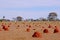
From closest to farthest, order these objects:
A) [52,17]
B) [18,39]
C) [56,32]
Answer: [18,39] < [56,32] < [52,17]

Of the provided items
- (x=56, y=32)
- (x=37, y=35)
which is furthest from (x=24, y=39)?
(x=56, y=32)

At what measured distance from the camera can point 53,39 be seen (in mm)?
17078

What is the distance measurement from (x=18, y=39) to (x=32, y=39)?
96cm

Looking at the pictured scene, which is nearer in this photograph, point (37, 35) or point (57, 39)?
point (57, 39)

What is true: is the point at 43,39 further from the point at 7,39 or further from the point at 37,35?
the point at 7,39

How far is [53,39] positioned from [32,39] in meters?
1.41

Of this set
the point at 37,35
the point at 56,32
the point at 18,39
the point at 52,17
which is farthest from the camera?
the point at 52,17

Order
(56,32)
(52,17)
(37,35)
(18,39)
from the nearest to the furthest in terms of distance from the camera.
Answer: (18,39) < (37,35) < (56,32) < (52,17)

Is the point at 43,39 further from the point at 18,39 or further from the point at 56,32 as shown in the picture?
the point at 56,32

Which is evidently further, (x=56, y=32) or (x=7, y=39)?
(x=56, y=32)

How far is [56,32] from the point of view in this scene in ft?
72.1

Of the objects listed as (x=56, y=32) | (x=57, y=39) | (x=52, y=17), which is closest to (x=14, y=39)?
(x=57, y=39)

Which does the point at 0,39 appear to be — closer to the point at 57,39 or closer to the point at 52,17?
the point at 57,39

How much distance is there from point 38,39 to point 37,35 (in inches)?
49.2
